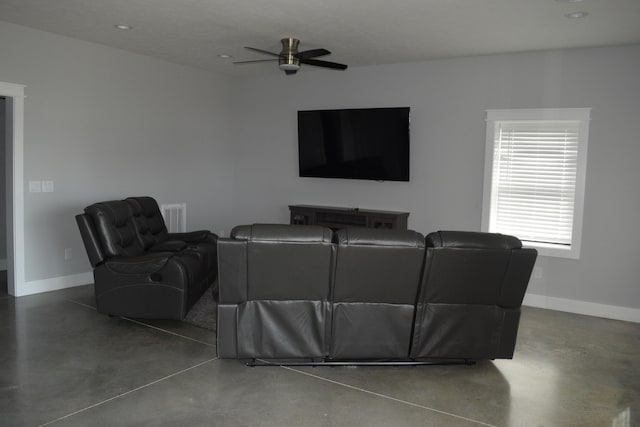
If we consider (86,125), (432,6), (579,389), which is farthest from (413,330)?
(86,125)

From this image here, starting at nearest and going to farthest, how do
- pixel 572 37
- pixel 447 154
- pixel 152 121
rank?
pixel 572 37 → pixel 447 154 → pixel 152 121

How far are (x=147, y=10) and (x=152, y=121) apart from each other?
2.34 meters

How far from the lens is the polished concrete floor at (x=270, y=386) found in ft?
9.86

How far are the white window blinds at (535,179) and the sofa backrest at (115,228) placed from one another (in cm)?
391

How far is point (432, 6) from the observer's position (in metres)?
4.15

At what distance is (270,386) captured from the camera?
11.1ft

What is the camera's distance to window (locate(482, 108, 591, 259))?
5.49 meters

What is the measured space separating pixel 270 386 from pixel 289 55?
3268 mm

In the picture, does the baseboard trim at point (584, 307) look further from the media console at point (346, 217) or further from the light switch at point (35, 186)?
the light switch at point (35, 186)

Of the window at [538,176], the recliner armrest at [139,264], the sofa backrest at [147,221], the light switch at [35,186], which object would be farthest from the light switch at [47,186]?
the window at [538,176]

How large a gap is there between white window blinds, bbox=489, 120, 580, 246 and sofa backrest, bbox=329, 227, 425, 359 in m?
2.89

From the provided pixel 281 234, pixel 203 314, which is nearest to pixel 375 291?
pixel 281 234

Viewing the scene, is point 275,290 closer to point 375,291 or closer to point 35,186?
point 375,291

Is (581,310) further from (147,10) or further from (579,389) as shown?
(147,10)
